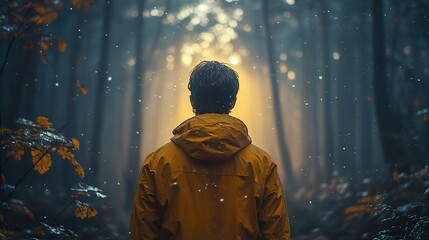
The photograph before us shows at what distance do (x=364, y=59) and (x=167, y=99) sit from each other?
25.7m

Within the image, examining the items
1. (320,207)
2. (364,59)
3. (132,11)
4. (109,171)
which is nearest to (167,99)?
(109,171)

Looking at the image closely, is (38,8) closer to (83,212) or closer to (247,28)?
(83,212)

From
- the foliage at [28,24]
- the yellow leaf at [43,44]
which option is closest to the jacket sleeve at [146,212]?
the foliage at [28,24]

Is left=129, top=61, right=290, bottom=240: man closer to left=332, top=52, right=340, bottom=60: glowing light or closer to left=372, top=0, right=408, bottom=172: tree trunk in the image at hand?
left=372, top=0, right=408, bottom=172: tree trunk

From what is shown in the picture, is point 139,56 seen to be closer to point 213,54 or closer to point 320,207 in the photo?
point 320,207

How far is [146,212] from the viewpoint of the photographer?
7.77 ft

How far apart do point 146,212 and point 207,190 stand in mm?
351

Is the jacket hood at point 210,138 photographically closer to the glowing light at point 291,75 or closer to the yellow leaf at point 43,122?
the yellow leaf at point 43,122

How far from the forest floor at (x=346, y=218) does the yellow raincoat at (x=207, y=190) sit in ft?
6.17

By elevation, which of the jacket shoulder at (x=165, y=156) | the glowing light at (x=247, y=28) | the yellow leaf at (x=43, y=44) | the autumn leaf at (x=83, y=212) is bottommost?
the autumn leaf at (x=83, y=212)

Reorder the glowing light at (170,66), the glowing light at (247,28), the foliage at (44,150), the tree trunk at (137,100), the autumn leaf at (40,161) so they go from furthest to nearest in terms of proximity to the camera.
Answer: the glowing light at (170,66) < the glowing light at (247,28) < the tree trunk at (137,100) < the autumn leaf at (40,161) < the foliage at (44,150)

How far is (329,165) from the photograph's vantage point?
79.3ft

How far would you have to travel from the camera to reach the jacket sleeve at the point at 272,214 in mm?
2424

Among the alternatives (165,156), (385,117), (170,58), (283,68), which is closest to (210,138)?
(165,156)
